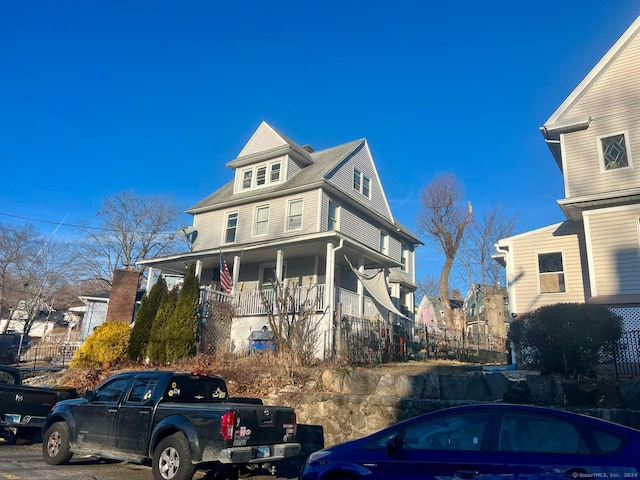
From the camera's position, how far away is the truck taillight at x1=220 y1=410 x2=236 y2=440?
6456 mm

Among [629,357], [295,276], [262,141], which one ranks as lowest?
[629,357]

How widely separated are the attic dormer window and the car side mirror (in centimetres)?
1901

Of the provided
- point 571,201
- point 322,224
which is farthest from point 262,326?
point 571,201

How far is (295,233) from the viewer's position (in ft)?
68.4


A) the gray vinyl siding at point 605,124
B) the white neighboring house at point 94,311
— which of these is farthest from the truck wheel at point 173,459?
the white neighboring house at point 94,311

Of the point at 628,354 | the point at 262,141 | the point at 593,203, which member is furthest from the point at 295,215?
the point at 628,354

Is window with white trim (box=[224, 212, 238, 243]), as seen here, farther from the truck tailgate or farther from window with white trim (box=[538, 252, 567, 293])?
the truck tailgate

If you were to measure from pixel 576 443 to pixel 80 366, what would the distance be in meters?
16.4

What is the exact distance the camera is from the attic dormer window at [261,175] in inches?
927

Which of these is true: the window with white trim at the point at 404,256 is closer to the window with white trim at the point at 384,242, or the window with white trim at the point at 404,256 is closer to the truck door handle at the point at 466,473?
the window with white trim at the point at 384,242

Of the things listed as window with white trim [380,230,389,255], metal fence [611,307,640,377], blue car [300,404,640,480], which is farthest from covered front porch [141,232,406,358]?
blue car [300,404,640,480]

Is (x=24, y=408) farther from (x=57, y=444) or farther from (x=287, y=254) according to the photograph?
(x=287, y=254)

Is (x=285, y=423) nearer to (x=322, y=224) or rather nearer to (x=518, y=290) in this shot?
(x=518, y=290)

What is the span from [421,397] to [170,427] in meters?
4.63
